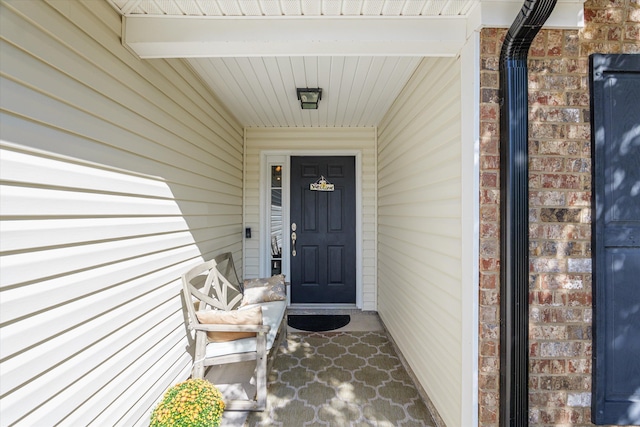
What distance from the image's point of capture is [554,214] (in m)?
1.47

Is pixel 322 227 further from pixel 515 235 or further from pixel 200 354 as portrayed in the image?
pixel 515 235

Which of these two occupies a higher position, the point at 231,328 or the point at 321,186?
the point at 321,186

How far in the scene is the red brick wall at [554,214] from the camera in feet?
4.78

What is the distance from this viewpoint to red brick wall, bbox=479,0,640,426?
146cm

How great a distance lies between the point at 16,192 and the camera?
0.97m

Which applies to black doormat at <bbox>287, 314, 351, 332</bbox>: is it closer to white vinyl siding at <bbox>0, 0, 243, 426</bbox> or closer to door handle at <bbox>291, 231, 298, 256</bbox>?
door handle at <bbox>291, 231, 298, 256</bbox>

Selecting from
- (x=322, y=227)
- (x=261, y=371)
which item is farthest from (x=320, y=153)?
(x=261, y=371)

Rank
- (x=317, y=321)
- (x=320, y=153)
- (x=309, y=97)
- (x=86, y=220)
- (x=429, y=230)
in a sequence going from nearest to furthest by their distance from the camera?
(x=86, y=220) < (x=429, y=230) < (x=309, y=97) < (x=317, y=321) < (x=320, y=153)

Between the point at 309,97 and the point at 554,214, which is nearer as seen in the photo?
the point at 554,214

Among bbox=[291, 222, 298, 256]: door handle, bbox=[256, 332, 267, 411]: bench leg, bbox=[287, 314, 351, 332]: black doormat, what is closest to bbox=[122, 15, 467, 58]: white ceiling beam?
bbox=[256, 332, 267, 411]: bench leg

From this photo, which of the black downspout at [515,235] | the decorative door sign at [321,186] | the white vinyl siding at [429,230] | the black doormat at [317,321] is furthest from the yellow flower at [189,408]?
the decorative door sign at [321,186]

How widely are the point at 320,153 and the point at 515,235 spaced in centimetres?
270

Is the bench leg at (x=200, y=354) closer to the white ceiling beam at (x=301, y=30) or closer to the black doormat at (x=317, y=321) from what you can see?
the black doormat at (x=317, y=321)

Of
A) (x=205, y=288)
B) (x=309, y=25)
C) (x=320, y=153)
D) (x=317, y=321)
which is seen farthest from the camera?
(x=320, y=153)
